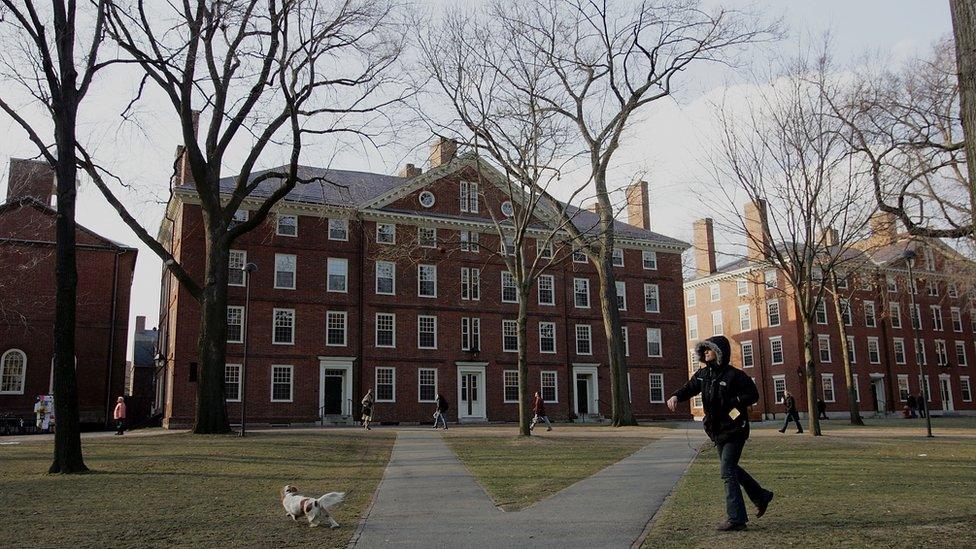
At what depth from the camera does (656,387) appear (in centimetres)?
4422

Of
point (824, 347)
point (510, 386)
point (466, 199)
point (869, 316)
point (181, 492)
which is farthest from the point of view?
point (869, 316)

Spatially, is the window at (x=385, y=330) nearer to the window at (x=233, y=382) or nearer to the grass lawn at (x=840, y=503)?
the window at (x=233, y=382)

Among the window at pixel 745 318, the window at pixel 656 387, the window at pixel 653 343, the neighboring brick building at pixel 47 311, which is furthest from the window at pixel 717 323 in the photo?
the neighboring brick building at pixel 47 311

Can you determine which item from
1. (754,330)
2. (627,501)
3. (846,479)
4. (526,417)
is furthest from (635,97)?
(754,330)

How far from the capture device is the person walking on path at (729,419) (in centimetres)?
719

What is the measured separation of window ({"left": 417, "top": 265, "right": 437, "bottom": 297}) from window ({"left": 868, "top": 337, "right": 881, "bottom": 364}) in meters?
34.5

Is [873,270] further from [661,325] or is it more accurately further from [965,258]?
[661,325]

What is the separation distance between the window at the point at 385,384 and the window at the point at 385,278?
3.88 metres

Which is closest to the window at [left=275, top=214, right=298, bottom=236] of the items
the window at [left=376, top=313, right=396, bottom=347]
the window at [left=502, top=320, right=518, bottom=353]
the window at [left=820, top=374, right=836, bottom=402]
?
the window at [left=376, top=313, right=396, bottom=347]

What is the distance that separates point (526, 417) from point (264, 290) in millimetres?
18635

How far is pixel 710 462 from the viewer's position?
1427 cm

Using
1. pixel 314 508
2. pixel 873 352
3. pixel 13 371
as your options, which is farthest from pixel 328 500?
pixel 873 352

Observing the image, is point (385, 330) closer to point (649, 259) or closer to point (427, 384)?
point (427, 384)

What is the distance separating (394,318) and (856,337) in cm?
3539
